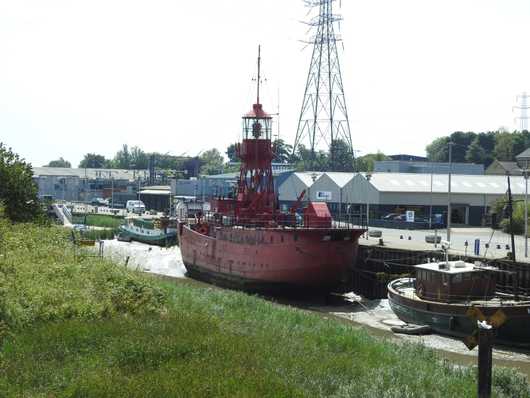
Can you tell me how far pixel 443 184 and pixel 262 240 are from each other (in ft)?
134

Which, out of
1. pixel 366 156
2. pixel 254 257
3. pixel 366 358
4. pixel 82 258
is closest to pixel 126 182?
pixel 366 156

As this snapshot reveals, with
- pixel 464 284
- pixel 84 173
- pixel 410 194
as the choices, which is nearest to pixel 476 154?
pixel 410 194

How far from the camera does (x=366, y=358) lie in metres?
21.3

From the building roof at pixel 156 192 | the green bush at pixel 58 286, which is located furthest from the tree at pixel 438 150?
the green bush at pixel 58 286

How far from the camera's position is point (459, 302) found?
31.9 meters

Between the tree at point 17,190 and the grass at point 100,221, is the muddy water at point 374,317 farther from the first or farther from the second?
the grass at point 100,221

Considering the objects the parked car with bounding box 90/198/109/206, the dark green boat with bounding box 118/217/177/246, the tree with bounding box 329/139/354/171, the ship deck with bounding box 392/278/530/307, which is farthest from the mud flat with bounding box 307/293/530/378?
the parked car with bounding box 90/198/109/206

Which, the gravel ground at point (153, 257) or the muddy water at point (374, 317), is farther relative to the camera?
the gravel ground at point (153, 257)

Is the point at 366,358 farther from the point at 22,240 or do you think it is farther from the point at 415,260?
the point at 415,260

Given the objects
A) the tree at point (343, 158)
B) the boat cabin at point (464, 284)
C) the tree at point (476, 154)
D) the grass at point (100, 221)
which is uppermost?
the tree at point (476, 154)

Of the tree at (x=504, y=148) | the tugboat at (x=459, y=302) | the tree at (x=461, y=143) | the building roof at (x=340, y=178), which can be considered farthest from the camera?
the tree at (x=461, y=143)

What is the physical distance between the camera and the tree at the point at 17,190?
35.8 meters

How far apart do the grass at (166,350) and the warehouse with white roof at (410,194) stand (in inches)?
1890

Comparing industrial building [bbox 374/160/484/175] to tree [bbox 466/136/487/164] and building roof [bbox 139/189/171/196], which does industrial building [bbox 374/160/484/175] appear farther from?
tree [bbox 466/136/487/164]
